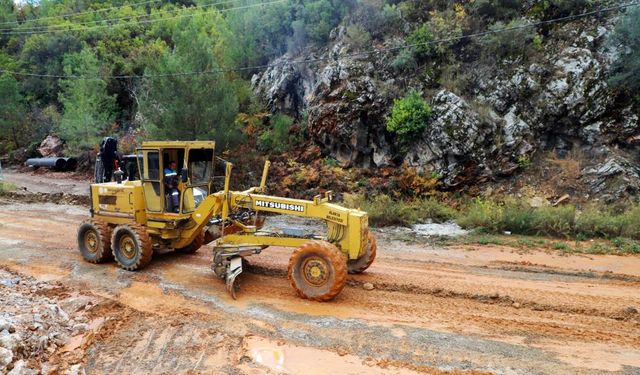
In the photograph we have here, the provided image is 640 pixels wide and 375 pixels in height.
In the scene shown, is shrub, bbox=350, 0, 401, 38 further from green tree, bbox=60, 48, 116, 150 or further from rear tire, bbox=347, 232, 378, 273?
green tree, bbox=60, 48, 116, 150

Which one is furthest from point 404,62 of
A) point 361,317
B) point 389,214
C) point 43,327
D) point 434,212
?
point 43,327

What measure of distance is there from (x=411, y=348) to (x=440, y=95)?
1217 cm

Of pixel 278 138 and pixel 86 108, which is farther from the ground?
pixel 86 108

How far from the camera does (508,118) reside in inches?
612

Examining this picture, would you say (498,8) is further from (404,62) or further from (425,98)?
(425,98)

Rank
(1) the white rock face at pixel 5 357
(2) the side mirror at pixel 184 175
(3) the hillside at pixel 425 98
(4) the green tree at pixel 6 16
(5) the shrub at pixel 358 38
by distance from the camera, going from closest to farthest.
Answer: (1) the white rock face at pixel 5 357 → (2) the side mirror at pixel 184 175 → (3) the hillside at pixel 425 98 → (5) the shrub at pixel 358 38 → (4) the green tree at pixel 6 16

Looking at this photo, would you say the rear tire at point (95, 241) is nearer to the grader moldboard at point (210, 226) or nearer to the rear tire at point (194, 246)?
the grader moldboard at point (210, 226)

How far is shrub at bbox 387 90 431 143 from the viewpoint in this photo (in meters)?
15.7

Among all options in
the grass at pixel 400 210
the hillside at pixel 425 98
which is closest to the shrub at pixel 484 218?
the grass at pixel 400 210

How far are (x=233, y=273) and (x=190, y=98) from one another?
33.4 ft

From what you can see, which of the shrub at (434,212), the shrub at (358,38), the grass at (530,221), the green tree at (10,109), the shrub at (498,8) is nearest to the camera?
the grass at (530,221)

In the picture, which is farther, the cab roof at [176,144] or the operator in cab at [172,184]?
the operator in cab at [172,184]

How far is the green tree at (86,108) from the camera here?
78.4ft

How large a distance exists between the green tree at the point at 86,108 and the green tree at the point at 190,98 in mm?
9165
